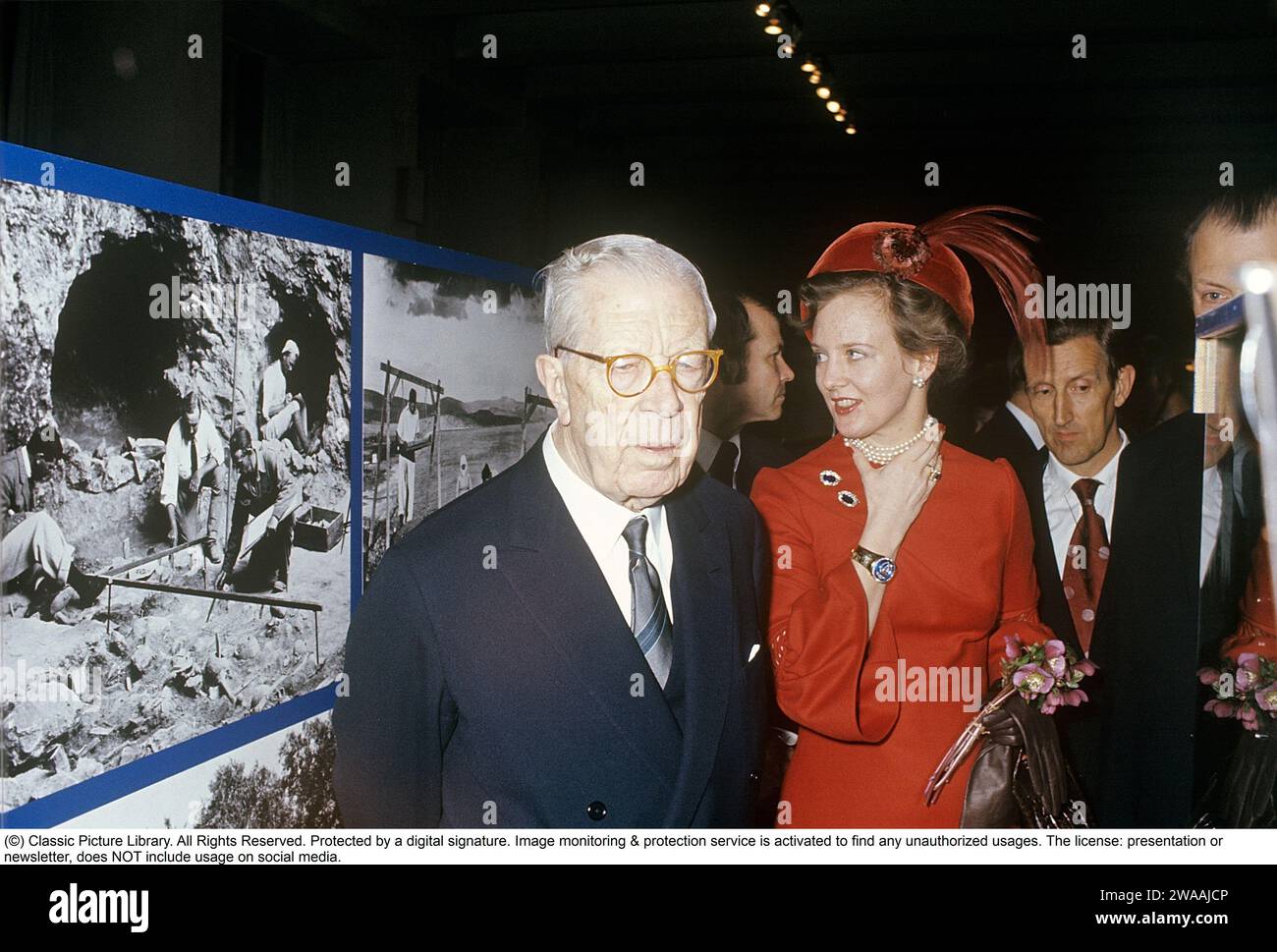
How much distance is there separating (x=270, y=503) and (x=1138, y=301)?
1841 millimetres

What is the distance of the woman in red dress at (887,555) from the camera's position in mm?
2385

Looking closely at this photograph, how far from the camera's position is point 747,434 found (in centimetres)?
247

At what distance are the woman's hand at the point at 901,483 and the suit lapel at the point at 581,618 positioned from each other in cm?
58

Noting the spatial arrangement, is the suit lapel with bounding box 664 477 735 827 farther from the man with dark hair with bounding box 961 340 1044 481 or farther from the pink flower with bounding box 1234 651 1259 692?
the pink flower with bounding box 1234 651 1259 692

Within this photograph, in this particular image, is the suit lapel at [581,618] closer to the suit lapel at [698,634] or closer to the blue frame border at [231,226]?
the suit lapel at [698,634]

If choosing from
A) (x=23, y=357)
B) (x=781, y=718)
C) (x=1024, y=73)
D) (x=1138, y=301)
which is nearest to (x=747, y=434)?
(x=781, y=718)

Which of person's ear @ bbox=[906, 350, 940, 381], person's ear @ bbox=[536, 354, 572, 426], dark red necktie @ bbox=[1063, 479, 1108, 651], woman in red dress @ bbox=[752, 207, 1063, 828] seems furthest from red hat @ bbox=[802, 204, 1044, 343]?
person's ear @ bbox=[536, 354, 572, 426]

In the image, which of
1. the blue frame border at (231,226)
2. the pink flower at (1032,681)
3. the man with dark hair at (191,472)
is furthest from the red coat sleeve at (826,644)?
the man with dark hair at (191,472)

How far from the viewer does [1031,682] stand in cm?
244

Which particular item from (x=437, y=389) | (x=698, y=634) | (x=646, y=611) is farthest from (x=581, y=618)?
(x=437, y=389)

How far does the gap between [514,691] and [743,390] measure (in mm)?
806

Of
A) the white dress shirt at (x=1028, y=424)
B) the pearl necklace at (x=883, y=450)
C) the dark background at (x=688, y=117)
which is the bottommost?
the pearl necklace at (x=883, y=450)

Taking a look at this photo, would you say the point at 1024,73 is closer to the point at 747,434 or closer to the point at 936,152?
the point at 936,152
